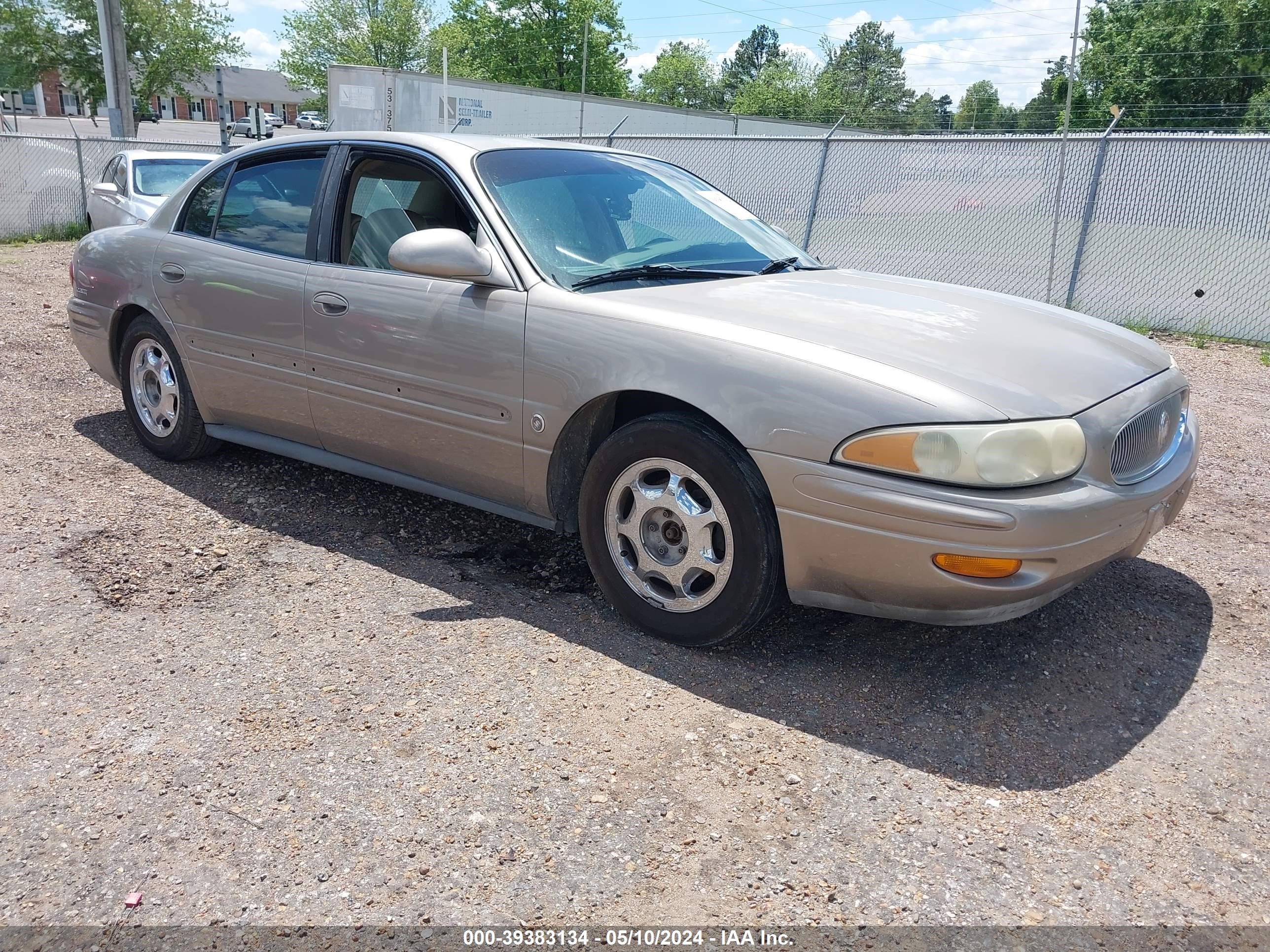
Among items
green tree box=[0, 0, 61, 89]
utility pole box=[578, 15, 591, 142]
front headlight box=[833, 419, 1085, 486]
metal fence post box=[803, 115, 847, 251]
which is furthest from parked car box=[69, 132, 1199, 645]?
green tree box=[0, 0, 61, 89]

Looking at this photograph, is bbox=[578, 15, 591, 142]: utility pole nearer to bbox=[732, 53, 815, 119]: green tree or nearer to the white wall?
the white wall

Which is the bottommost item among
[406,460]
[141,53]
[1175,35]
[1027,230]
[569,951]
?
[569,951]

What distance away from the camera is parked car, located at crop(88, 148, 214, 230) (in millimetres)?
11344

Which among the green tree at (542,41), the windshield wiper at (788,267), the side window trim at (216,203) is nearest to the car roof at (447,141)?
the side window trim at (216,203)

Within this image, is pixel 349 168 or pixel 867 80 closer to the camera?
pixel 349 168

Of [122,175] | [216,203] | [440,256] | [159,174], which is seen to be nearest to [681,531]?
[440,256]

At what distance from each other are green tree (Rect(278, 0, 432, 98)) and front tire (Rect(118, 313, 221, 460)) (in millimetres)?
69031

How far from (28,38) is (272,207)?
148 feet

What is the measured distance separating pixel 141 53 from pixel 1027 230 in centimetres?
3970

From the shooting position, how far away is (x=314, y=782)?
2.61 m

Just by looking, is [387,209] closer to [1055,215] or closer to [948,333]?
[948,333]

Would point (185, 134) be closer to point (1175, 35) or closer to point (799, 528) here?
point (1175, 35)

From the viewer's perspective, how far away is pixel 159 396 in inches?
201

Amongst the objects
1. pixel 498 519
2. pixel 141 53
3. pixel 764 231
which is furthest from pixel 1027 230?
pixel 141 53
